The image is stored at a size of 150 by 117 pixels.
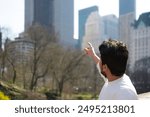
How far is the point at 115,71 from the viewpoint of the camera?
2.37 m

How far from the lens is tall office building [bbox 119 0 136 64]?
91287 mm

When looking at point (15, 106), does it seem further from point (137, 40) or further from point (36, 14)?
point (36, 14)

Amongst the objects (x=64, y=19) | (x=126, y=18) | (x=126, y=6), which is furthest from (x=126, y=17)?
(x=64, y=19)

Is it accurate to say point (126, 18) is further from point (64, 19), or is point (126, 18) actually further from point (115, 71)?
point (115, 71)

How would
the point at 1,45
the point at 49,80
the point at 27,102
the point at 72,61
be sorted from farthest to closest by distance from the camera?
the point at 49,80, the point at 72,61, the point at 1,45, the point at 27,102

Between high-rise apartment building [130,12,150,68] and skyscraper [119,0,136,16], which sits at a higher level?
skyscraper [119,0,136,16]

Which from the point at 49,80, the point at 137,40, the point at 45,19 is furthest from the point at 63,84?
the point at 45,19

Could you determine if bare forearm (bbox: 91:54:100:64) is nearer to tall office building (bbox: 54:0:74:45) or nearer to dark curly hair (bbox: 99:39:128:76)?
dark curly hair (bbox: 99:39:128:76)

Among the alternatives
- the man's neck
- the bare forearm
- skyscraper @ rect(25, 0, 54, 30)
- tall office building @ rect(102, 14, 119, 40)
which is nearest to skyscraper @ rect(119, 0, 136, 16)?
tall office building @ rect(102, 14, 119, 40)

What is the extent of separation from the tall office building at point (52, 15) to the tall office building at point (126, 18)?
1266cm

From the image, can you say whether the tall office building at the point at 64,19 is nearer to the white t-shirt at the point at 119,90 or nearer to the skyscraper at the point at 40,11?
the skyscraper at the point at 40,11

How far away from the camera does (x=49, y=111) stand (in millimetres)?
2295

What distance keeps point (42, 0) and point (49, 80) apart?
62844mm

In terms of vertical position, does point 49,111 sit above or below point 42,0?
below
